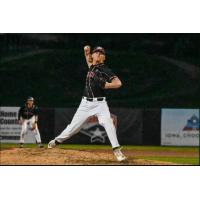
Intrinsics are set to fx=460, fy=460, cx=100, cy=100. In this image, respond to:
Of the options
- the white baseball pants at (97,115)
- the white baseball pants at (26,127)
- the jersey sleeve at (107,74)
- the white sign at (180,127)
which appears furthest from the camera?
the white sign at (180,127)

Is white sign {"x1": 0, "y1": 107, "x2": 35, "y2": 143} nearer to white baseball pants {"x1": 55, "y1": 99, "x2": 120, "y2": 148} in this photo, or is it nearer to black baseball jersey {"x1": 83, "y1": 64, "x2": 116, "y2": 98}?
white baseball pants {"x1": 55, "y1": 99, "x2": 120, "y2": 148}

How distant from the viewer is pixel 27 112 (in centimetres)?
1420

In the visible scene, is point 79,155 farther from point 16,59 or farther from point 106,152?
point 16,59

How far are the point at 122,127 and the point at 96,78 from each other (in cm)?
495

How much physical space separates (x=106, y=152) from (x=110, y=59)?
11.0ft

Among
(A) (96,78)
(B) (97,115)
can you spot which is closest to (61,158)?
(B) (97,115)

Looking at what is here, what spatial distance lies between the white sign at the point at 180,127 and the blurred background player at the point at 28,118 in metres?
4.97

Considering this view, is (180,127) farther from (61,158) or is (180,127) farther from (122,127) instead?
(61,158)

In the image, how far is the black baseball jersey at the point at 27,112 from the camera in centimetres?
1403

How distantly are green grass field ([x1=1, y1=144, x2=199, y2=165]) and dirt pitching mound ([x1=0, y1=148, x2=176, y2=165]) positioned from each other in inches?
8.6

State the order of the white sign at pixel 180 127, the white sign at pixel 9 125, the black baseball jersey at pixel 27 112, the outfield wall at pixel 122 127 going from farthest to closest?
the white sign at pixel 180 127 → the white sign at pixel 9 125 → the outfield wall at pixel 122 127 → the black baseball jersey at pixel 27 112

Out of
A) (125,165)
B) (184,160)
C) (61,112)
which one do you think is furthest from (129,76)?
(125,165)

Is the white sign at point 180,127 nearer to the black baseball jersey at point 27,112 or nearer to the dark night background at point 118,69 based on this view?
the dark night background at point 118,69

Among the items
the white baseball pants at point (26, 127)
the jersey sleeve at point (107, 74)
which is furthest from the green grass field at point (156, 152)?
the jersey sleeve at point (107, 74)
